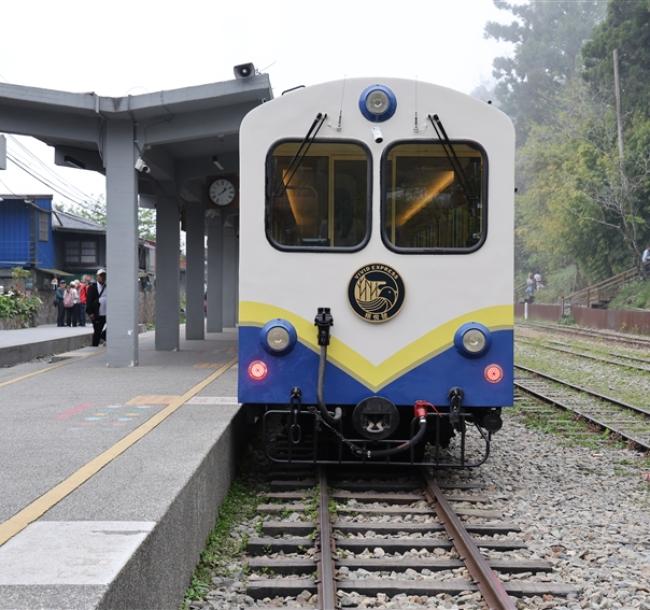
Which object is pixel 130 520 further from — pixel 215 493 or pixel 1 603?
pixel 215 493

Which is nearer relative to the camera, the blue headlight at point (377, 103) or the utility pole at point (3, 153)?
the blue headlight at point (377, 103)

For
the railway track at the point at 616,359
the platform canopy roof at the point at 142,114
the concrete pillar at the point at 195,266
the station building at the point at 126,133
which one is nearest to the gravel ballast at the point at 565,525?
the station building at the point at 126,133

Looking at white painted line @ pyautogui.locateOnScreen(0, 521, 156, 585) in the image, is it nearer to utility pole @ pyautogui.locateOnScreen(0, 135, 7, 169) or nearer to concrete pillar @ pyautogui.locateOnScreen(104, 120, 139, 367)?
concrete pillar @ pyautogui.locateOnScreen(104, 120, 139, 367)

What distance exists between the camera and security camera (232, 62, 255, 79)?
38.5ft

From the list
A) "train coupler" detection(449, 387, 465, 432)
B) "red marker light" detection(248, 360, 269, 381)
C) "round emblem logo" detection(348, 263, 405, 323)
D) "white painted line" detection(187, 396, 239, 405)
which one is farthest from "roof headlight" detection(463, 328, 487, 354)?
"white painted line" detection(187, 396, 239, 405)

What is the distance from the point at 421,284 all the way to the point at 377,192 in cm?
78

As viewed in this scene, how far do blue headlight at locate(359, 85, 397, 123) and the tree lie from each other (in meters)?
60.1

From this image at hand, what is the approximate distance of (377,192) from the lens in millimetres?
6473

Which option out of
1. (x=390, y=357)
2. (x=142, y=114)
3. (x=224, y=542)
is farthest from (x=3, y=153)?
(x=224, y=542)

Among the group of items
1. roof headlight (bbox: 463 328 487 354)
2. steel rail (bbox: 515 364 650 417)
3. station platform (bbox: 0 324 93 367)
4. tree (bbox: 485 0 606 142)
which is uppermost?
tree (bbox: 485 0 606 142)

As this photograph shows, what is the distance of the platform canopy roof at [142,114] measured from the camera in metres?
12.0

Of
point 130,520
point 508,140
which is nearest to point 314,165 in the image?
point 508,140

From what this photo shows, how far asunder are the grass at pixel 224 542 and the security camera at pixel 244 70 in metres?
6.68

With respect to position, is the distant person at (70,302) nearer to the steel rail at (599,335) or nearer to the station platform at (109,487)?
the station platform at (109,487)
